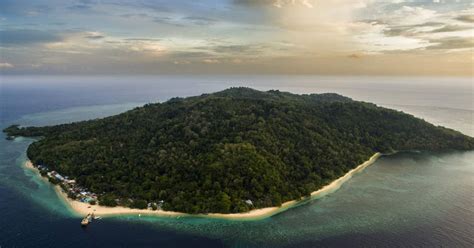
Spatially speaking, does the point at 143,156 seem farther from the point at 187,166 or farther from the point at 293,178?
the point at 293,178

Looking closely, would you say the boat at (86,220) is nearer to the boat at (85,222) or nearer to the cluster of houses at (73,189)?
the boat at (85,222)

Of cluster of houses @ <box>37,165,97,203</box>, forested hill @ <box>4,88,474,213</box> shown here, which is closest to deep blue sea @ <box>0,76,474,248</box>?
cluster of houses @ <box>37,165,97,203</box>

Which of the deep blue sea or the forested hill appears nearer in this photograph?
the deep blue sea

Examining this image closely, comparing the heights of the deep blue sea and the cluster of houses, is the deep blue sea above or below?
below

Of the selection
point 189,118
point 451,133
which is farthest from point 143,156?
point 451,133

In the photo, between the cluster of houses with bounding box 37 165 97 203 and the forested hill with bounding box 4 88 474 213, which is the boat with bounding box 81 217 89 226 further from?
the cluster of houses with bounding box 37 165 97 203

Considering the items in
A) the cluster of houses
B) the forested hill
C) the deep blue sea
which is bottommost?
the deep blue sea
